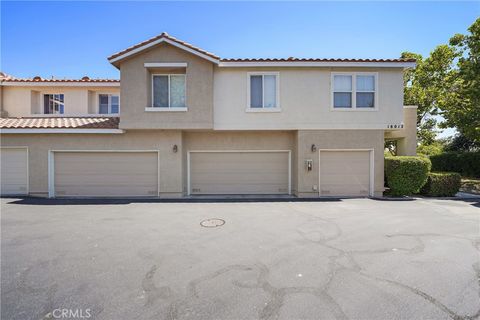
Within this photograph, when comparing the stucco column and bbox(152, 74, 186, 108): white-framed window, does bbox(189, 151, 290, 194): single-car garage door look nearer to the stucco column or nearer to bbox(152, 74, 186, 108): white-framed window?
bbox(152, 74, 186, 108): white-framed window

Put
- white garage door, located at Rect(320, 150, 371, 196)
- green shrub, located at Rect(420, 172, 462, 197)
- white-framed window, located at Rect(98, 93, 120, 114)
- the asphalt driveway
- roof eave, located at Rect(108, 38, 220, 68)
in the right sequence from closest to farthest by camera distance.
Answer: the asphalt driveway < roof eave, located at Rect(108, 38, 220, 68) < white garage door, located at Rect(320, 150, 371, 196) < green shrub, located at Rect(420, 172, 462, 197) < white-framed window, located at Rect(98, 93, 120, 114)

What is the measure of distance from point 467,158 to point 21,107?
33618 mm

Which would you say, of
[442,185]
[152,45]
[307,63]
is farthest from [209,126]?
[442,185]

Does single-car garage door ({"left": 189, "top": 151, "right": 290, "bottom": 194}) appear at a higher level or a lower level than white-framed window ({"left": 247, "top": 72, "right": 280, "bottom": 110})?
lower

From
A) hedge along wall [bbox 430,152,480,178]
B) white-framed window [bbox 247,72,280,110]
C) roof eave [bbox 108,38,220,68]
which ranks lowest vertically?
hedge along wall [bbox 430,152,480,178]

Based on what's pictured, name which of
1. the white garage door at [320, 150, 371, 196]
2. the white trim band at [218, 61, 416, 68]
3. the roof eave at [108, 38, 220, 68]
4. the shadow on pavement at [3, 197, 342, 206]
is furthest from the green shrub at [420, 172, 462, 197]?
the roof eave at [108, 38, 220, 68]

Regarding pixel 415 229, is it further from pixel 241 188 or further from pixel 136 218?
pixel 136 218

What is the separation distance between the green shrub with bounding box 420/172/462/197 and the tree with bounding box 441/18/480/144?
214 inches

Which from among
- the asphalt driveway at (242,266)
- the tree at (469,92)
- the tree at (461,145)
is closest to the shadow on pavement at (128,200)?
the asphalt driveway at (242,266)

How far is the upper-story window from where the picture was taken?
48.3 feet

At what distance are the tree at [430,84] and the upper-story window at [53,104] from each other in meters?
26.1

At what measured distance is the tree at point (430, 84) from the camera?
60.6ft
